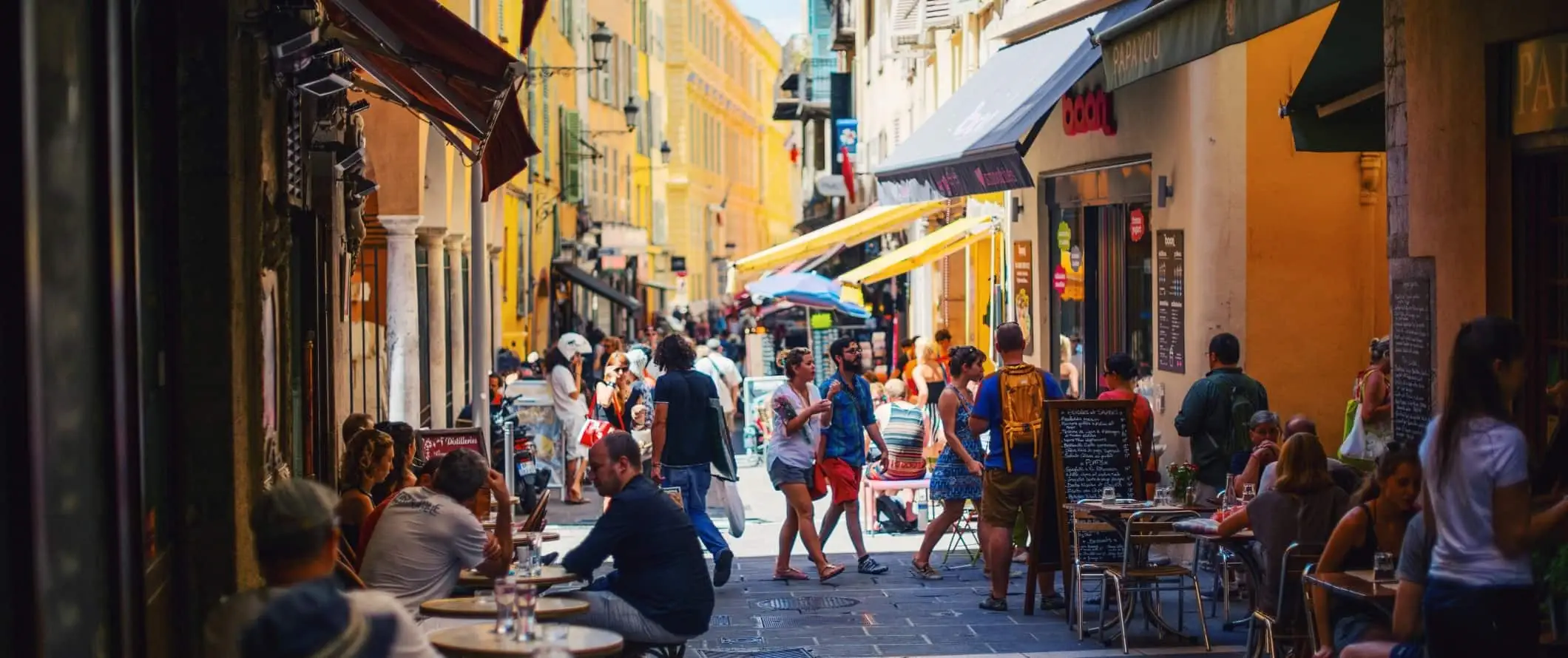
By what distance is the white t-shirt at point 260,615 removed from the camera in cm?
490

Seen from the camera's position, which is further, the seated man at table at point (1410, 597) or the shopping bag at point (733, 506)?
the shopping bag at point (733, 506)

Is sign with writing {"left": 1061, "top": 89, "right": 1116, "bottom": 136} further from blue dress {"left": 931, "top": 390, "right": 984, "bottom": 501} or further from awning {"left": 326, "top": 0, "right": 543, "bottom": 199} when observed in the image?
awning {"left": 326, "top": 0, "right": 543, "bottom": 199}

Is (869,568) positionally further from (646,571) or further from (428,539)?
(428,539)

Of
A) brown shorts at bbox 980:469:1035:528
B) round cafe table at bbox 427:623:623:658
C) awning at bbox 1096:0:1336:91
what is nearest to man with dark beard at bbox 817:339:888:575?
brown shorts at bbox 980:469:1035:528

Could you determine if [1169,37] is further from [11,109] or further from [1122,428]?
[11,109]

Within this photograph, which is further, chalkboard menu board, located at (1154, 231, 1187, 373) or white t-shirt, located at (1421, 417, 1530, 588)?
chalkboard menu board, located at (1154, 231, 1187, 373)

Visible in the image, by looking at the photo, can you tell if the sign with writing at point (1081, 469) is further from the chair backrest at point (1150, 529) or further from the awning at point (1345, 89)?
the awning at point (1345, 89)

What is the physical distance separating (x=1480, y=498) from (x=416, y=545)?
147 inches

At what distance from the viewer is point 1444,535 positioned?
6.10 meters

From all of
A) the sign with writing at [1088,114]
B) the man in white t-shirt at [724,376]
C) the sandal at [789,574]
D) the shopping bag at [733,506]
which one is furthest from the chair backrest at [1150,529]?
the man in white t-shirt at [724,376]

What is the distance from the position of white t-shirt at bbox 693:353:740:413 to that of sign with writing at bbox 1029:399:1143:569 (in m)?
10.4

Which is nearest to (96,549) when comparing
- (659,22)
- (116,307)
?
(116,307)

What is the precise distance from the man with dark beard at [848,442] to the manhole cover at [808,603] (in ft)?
3.37

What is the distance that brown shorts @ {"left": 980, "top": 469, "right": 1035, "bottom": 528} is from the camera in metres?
12.1
